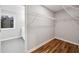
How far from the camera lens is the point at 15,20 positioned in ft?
4.13

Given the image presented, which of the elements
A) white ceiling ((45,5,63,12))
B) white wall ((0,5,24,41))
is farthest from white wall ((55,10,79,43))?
white wall ((0,5,24,41))

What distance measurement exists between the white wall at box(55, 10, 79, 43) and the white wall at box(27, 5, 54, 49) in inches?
4.0

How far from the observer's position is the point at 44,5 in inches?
51.2

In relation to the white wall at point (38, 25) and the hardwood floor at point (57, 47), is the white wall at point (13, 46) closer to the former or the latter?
the white wall at point (38, 25)

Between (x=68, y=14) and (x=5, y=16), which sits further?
(x=68, y=14)

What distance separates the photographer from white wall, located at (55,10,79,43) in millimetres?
1298

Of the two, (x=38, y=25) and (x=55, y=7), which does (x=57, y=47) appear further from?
(x=55, y=7)

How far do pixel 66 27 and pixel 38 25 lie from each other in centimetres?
40

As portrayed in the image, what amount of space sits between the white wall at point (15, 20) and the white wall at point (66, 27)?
493mm

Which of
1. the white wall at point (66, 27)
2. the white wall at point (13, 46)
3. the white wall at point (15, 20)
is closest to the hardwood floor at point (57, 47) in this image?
the white wall at point (66, 27)

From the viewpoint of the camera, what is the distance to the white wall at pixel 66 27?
130cm
